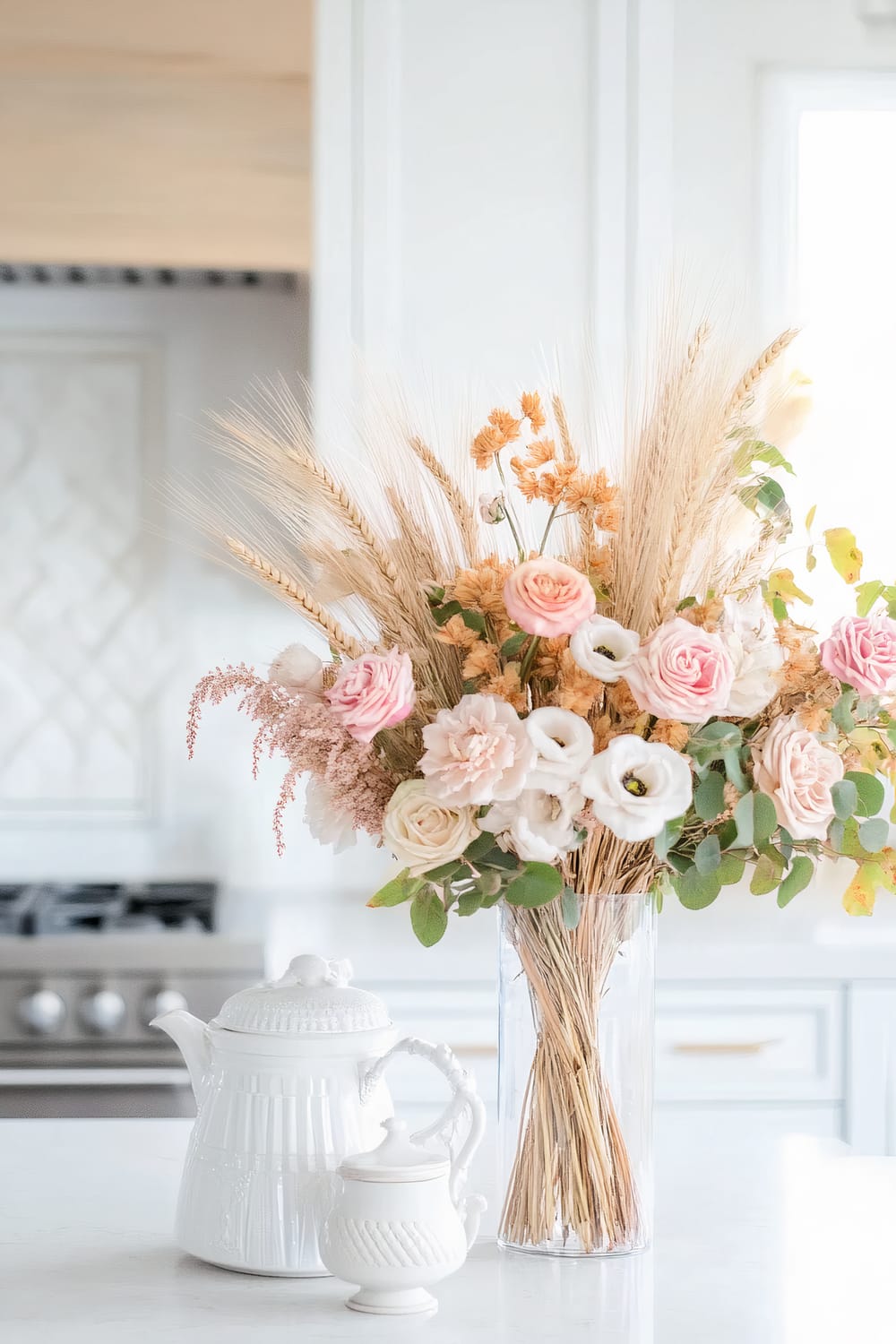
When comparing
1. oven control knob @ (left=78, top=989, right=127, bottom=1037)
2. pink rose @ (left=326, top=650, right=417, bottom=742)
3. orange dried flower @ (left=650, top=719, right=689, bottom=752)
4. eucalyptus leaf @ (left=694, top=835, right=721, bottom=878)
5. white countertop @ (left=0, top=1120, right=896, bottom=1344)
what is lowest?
oven control knob @ (left=78, top=989, right=127, bottom=1037)

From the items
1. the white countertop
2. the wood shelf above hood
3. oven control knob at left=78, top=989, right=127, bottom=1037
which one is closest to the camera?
the white countertop

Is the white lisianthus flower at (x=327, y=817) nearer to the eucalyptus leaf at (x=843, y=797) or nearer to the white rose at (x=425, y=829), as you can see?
the white rose at (x=425, y=829)

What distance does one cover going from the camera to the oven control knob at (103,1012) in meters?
1.86

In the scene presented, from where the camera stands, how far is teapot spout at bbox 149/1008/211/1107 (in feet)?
2.68

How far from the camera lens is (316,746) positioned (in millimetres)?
804

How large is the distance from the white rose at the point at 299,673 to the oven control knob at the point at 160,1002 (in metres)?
1.16

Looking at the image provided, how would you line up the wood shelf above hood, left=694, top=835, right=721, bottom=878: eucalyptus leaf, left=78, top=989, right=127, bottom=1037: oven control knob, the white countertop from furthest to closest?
the wood shelf above hood
left=78, top=989, right=127, bottom=1037: oven control knob
left=694, top=835, right=721, bottom=878: eucalyptus leaf
the white countertop

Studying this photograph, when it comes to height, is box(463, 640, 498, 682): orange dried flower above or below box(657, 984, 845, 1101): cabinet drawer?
above

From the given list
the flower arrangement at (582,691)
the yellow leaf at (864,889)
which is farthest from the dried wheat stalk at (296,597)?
the yellow leaf at (864,889)

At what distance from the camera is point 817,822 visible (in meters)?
0.78

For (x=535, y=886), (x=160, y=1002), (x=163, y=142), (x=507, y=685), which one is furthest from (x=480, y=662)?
(x=163, y=142)

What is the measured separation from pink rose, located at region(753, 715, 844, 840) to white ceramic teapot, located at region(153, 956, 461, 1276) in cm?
26

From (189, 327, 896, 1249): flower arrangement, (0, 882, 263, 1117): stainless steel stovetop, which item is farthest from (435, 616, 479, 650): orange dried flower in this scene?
(0, 882, 263, 1117): stainless steel stovetop

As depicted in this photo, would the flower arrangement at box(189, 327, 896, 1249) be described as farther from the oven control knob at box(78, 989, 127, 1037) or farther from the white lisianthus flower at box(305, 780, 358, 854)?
the oven control knob at box(78, 989, 127, 1037)
